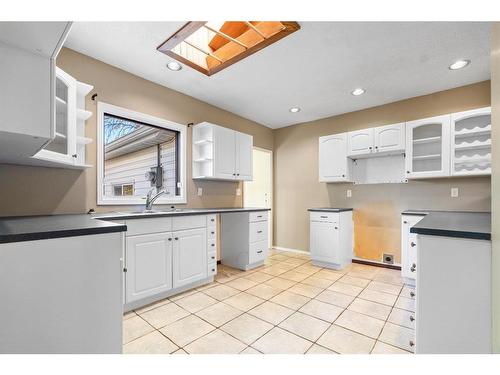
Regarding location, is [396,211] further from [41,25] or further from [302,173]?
[41,25]

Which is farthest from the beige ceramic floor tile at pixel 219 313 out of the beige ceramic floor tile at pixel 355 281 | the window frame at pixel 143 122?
the beige ceramic floor tile at pixel 355 281

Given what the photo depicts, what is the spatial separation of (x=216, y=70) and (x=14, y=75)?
190cm

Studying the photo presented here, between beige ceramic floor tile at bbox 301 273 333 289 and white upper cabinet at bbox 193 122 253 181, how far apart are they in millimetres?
1762

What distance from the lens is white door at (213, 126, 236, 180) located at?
10.8ft

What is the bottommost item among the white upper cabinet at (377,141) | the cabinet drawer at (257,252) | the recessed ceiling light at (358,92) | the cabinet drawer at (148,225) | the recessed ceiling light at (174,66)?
the cabinet drawer at (257,252)

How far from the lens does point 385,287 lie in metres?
2.72

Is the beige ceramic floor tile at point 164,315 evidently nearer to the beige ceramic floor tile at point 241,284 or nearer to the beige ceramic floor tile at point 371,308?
the beige ceramic floor tile at point 241,284

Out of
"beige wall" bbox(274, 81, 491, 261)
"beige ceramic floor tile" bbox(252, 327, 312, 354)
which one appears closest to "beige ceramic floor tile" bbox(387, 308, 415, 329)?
"beige ceramic floor tile" bbox(252, 327, 312, 354)

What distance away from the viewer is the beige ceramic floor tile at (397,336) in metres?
1.65

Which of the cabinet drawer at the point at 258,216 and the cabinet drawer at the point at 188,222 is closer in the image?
the cabinet drawer at the point at 188,222

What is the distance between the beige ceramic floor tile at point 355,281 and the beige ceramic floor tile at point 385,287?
2.6 inches

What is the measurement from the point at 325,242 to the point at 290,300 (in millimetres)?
1402

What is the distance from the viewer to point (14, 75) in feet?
3.41

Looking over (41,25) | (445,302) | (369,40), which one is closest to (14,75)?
(41,25)
